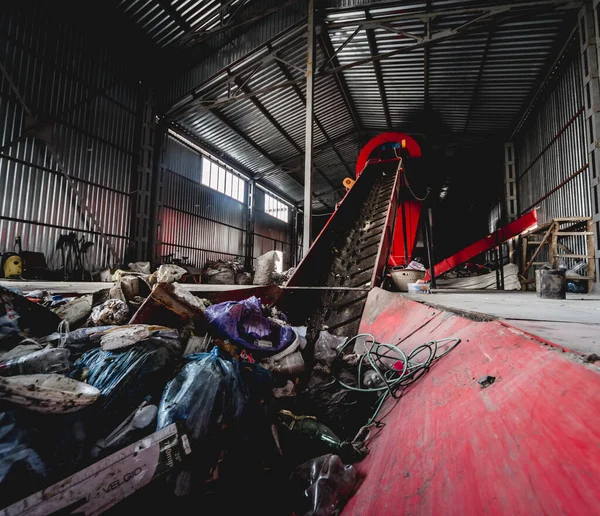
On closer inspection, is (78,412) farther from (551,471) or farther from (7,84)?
(7,84)

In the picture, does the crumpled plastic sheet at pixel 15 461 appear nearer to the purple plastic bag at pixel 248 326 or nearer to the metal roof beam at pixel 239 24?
the purple plastic bag at pixel 248 326

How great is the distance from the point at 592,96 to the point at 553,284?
15.1 ft

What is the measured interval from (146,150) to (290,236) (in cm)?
975

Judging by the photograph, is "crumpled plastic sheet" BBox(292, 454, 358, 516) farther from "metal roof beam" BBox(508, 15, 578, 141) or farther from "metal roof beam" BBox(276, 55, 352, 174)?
"metal roof beam" BBox(508, 15, 578, 141)

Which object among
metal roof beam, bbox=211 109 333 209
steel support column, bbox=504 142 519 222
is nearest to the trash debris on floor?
metal roof beam, bbox=211 109 333 209

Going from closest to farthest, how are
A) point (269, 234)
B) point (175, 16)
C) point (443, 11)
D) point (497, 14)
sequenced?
point (497, 14) < point (443, 11) < point (175, 16) < point (269, 234)

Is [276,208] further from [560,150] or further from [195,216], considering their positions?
[560,150]

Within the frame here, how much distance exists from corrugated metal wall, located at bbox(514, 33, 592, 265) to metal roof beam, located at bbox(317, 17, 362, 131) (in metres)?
5.48

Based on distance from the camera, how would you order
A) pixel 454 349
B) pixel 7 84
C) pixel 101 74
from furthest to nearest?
1. pixel 101 74
2. pixel 7 84
3. pixel 454 349

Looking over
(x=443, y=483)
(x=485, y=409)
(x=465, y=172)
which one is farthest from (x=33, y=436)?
(x=465, y=172)

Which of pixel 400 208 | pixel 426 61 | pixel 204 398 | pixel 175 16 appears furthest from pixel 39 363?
pixel 426 61

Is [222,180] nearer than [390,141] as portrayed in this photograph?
No

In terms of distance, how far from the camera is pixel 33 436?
1031 mm

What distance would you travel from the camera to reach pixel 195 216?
35.4ft
